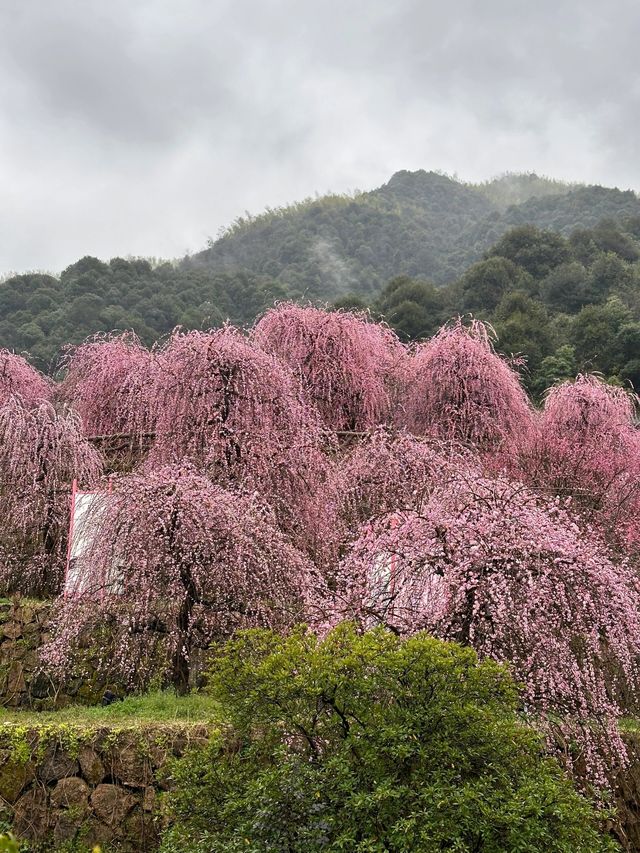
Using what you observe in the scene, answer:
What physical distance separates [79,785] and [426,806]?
3759 mm

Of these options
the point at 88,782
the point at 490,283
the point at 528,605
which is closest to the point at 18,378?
the point at 88,782

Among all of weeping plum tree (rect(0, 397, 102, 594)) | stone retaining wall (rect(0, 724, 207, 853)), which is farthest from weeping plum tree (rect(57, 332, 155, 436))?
stone retaining wall (rect(0, 724, 207, 853))

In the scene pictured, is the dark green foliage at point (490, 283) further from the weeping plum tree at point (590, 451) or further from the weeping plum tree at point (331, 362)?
the weeping plum tree at point (331, 362)

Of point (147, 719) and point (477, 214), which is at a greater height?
point (477, 214)

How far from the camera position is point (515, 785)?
497 centimetres

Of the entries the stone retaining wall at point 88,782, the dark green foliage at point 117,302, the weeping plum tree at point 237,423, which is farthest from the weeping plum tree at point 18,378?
the dark green foliage at point 117,302

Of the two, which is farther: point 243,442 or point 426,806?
point 243,442

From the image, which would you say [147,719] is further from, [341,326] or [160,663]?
[341,326]

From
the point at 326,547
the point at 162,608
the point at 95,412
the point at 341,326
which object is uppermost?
the point at 341,326

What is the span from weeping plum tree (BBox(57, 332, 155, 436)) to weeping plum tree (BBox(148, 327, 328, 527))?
3465 mm

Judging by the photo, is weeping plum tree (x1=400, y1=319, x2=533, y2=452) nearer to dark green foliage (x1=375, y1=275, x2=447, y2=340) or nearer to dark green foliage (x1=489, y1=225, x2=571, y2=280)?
dark green foliage (x1=375, y1=275, x2=447, y2=340)

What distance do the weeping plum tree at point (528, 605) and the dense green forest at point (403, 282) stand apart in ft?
58.7

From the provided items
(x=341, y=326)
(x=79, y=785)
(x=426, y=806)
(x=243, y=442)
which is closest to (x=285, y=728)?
(x=426, y=806)

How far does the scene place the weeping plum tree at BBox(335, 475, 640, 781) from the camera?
648 centimetres
